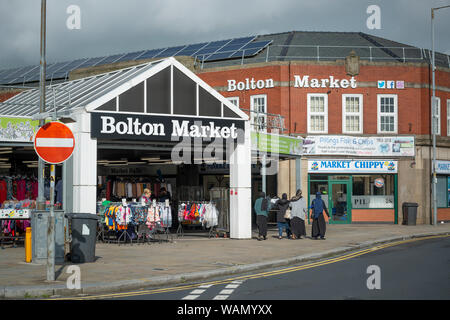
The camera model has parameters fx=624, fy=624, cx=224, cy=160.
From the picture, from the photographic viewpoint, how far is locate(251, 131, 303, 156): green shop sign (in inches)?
940

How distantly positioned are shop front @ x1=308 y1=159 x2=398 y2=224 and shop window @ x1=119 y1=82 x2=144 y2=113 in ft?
48.8

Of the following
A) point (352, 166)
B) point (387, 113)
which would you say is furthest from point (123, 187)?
point (387, 113)

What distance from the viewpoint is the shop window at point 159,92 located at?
2092cm

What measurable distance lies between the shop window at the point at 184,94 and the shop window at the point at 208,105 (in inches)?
9.5

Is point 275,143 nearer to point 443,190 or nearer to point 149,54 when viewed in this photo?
point 443,190

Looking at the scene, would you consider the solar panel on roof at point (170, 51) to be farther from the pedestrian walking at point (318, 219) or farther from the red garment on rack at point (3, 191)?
the pedestrian walking at point (318, 219)

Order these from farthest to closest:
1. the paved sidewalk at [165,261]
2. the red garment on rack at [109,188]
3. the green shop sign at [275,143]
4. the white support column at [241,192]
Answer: the red garment on rack at [109,188] < the green shop sign at [275,143] < the white support column at [241,192] < the paved sidewalk at [165,261]

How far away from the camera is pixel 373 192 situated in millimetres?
33781

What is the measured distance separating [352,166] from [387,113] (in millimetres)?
3437

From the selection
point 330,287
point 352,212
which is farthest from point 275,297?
point 352,212

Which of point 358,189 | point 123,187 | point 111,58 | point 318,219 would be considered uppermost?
point 111,58

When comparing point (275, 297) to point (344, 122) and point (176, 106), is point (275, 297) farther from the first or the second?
point (344, 122)

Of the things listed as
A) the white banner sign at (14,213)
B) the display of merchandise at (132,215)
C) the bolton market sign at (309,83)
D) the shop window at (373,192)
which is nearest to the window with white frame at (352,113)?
the bolton market sign at (309,83)

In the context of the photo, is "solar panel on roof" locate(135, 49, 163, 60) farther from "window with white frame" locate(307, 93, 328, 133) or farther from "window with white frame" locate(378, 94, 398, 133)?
"window with white frame" locate(378, 94, 398, 133)
